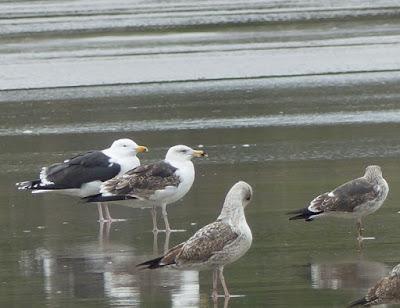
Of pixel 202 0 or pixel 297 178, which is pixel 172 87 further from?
pixel 202 0

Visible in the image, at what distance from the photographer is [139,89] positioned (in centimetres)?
2409

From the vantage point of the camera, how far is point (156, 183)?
13.4 meters

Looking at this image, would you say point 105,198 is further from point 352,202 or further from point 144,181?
point 352,202

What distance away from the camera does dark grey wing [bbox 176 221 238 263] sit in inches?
402

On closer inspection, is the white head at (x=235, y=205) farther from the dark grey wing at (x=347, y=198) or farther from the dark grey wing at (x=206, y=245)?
the dark grey wing at (x=347, y=198)

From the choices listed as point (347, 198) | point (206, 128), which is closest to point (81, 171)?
point (347, 198)

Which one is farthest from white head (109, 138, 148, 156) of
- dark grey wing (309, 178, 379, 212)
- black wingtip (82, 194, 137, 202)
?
dark grey wing (309, 178, 379, 212)

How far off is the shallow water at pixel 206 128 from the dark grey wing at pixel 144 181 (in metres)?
0.40

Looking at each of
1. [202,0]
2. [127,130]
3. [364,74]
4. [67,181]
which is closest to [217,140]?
[127,130]

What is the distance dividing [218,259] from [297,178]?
5183mm

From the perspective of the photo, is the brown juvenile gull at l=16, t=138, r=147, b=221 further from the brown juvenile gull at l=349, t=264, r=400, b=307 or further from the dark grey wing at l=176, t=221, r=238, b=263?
the brown juvenile gull at l=349, t=264, r=400, b=307

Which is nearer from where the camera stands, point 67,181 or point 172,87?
point 67,181

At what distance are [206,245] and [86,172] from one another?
4.43 meters

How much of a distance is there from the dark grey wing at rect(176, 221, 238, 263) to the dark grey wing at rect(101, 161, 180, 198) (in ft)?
9.92
